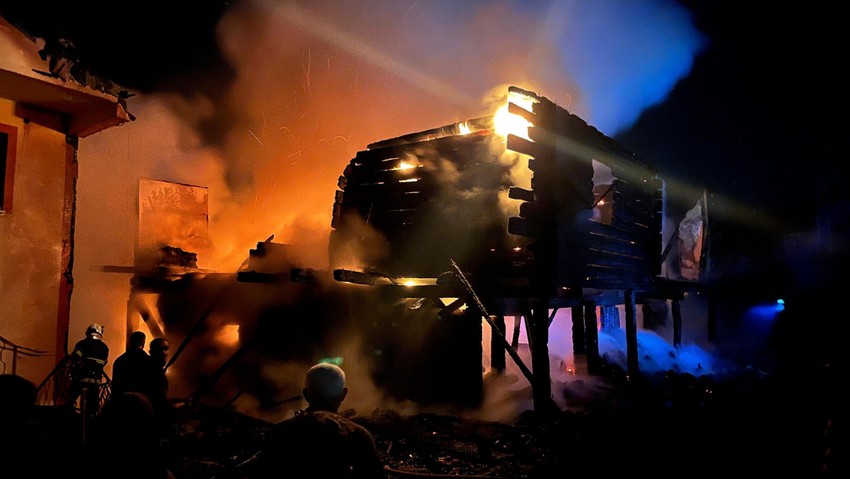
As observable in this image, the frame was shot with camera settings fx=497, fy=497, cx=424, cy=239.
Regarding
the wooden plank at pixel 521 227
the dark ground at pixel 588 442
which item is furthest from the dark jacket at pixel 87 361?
the wooden plank at pixel 521 227

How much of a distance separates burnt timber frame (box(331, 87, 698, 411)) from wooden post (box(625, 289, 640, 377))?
0.10 feet

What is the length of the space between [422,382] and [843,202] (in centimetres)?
2145

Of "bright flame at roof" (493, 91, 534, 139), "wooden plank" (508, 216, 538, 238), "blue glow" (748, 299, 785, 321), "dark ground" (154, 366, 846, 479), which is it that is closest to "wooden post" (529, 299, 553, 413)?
"dark ground" (154, 366, 846, 479)

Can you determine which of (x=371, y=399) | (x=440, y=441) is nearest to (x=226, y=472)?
(x=440, y=441)

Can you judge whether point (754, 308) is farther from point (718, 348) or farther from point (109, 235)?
point (109, 235)

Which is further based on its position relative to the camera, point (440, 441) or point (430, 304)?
point (430, 304)

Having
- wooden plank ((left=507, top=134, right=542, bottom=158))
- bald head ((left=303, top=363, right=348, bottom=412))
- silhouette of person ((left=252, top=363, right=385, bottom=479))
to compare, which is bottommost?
silhouette of person ((left=252, top=363, right=385, bottom=479))

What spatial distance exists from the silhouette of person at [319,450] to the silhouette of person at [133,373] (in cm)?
494

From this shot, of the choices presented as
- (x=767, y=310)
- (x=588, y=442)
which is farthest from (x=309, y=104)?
(x=767, y=310)

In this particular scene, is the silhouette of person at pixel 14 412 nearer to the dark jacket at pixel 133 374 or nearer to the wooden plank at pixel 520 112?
the dark jacket at pixel 133 374

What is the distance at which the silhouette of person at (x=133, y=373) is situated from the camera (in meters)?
6.84

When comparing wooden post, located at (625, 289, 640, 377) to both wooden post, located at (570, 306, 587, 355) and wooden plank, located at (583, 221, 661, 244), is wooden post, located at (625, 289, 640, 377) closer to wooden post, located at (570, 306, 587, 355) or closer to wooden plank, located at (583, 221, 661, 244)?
wooden post, located at (570, 306, 587, 355)

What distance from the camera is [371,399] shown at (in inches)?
438

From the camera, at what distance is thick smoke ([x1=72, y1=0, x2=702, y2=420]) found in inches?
460
